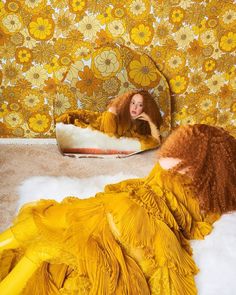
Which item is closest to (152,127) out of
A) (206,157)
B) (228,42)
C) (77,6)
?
(228,42)

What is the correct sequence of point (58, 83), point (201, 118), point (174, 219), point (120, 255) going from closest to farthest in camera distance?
point (120, 255)
point (174, 219)
point (58, 83)
point (201, 118)

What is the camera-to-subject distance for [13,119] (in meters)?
2.09

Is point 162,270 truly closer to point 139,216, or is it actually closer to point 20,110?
point 139,216

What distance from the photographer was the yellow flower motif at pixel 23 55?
1890 mm

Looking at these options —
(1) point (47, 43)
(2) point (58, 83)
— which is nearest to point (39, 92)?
(2) point (58, 83)

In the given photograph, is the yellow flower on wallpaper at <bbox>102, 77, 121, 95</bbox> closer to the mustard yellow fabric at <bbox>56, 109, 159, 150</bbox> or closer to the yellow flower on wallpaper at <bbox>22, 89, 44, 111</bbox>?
the mustard yellow fabric at <bbox>56, 109, 159, 150</bbox>

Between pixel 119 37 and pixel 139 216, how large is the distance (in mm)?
1136

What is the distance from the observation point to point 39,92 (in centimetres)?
201

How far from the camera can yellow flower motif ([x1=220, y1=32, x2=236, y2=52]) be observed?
196cm

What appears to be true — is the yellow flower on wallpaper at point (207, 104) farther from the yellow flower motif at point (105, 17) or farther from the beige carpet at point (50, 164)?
the yellow flower motif at point (105, 17)

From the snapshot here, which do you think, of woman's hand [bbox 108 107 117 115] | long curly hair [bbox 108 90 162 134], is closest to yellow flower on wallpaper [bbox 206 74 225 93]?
long curly hair [bbox 108 90 162 134]

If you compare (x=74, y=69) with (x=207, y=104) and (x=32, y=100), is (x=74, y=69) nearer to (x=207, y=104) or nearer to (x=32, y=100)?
(x=32, y=100)

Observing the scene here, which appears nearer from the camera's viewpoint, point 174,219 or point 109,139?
point 174,219

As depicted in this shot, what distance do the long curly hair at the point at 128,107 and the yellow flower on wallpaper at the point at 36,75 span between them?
40cm
